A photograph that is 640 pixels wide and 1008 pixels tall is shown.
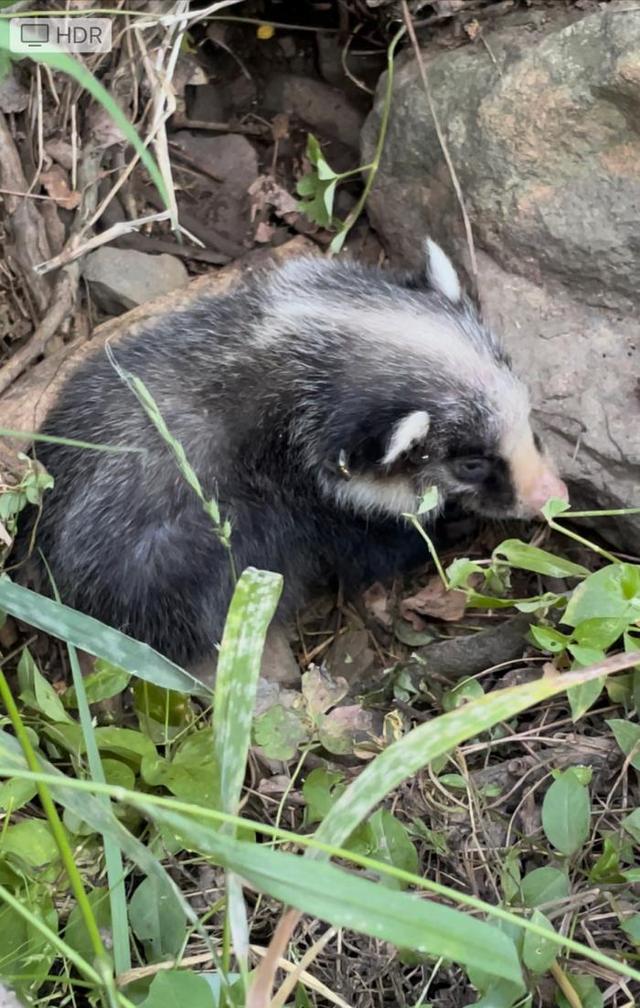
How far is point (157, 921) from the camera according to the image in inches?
107

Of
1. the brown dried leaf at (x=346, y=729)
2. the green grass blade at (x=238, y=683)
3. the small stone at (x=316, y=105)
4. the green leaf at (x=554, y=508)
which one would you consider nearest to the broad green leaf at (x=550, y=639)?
the green leaf at (x=554, y=508)

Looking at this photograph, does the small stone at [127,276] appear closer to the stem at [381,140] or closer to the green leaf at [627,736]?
the stem at [381,140]

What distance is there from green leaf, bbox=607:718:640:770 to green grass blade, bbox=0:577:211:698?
1284 mm

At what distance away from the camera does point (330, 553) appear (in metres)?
3.87

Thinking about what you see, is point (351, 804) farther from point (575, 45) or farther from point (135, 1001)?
point (575, 45)

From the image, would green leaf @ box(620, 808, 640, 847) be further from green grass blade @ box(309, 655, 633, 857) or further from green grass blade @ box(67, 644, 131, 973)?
green grass blade @ box(67, 644, 131, 973)

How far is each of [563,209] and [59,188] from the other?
7.33 ft

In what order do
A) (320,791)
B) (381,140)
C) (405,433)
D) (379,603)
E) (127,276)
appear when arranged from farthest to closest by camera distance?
(127,276)
(381,140)
(379,603)
(405,433)
(320,791)

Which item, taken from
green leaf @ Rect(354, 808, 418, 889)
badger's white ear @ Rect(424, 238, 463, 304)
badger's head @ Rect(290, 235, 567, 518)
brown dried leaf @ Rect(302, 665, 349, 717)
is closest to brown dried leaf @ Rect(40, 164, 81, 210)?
badger's head @ Rect(290, 235, 567, 518)

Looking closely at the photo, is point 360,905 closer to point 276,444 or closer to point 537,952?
point 537,952

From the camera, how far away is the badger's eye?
11.9ft

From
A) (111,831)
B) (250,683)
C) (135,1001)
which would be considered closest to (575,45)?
(250,683)

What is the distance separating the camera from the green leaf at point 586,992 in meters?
2.58

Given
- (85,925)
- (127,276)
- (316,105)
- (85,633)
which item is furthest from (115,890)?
(316,105)
